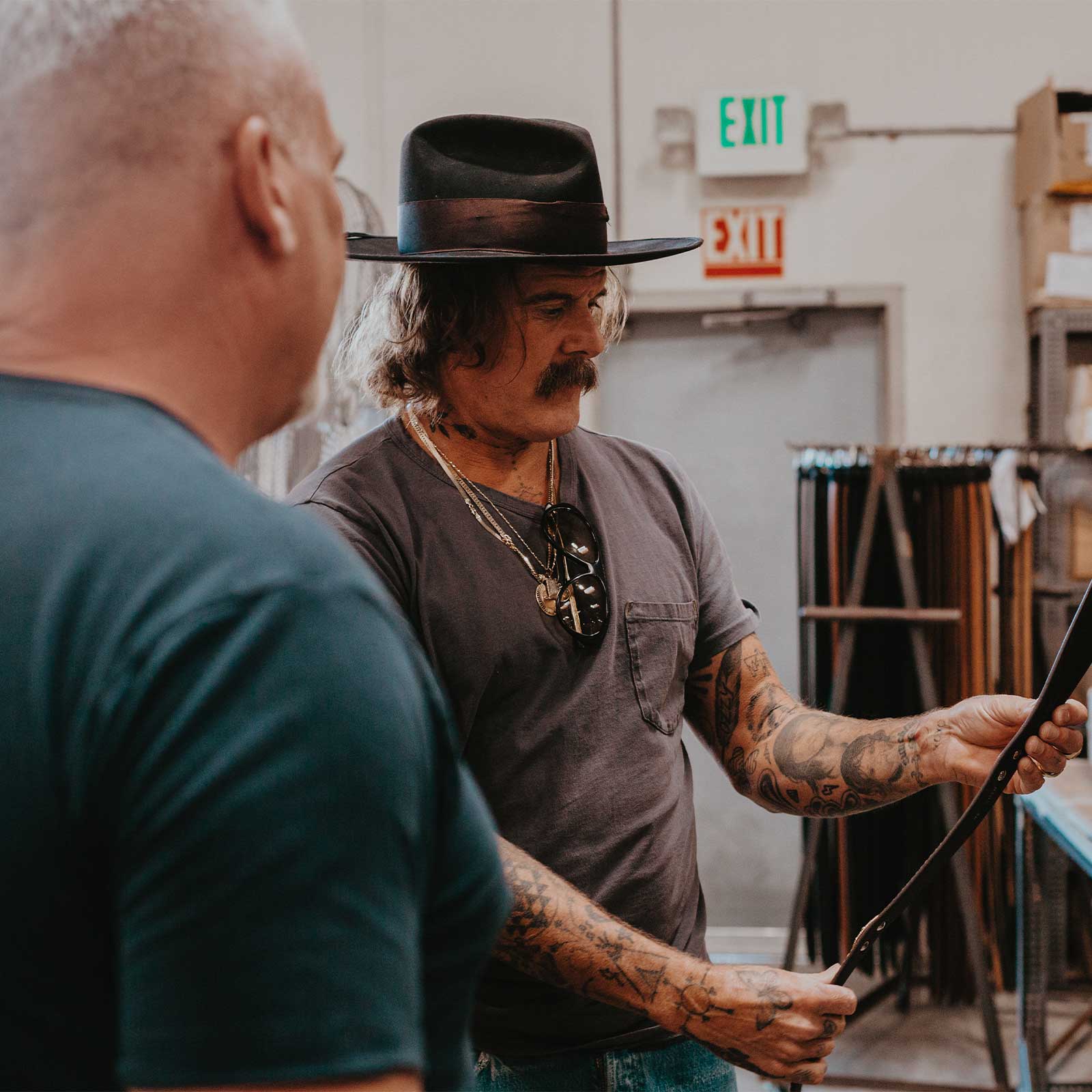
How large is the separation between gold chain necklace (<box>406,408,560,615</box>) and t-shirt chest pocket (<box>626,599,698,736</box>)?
10 cm

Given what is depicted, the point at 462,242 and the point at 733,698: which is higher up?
the point at 462,242

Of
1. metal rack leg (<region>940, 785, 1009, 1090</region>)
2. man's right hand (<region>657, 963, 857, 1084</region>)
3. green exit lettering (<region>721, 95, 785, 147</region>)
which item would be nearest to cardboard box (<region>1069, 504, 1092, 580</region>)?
metal rack leg (<region>940, 785, 1009, 1090</region>)

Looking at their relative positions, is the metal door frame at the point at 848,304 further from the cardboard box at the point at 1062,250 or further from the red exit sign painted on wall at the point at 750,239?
the cardboard box at the point at 1062,250

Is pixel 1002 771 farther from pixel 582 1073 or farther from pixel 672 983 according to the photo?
pixel 582 1073

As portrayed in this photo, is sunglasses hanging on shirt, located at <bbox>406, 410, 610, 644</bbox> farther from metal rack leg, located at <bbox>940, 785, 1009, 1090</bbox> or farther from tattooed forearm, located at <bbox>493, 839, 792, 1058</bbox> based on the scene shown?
metal rack leg, located at <bbox>940, 785, 1009, 1090</bbox>

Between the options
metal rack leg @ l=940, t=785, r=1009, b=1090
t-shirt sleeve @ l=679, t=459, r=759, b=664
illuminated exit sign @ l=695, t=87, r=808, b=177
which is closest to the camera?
t-shirt sleeve @ l=679, t=459, r=759, b=664

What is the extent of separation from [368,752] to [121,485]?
140 mm

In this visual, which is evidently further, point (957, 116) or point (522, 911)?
point (957, 116)

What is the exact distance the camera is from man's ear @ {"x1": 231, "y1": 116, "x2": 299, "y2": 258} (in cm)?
51

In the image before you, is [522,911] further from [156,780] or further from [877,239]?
[877,239]

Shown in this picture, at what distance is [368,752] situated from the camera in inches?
17.3

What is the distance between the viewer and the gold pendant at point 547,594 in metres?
→ 1.24

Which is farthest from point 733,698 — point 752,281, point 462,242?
point 752,281

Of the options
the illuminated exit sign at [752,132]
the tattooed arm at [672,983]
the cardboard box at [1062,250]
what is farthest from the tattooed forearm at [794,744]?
the illuminated exit sign at [752,132]
